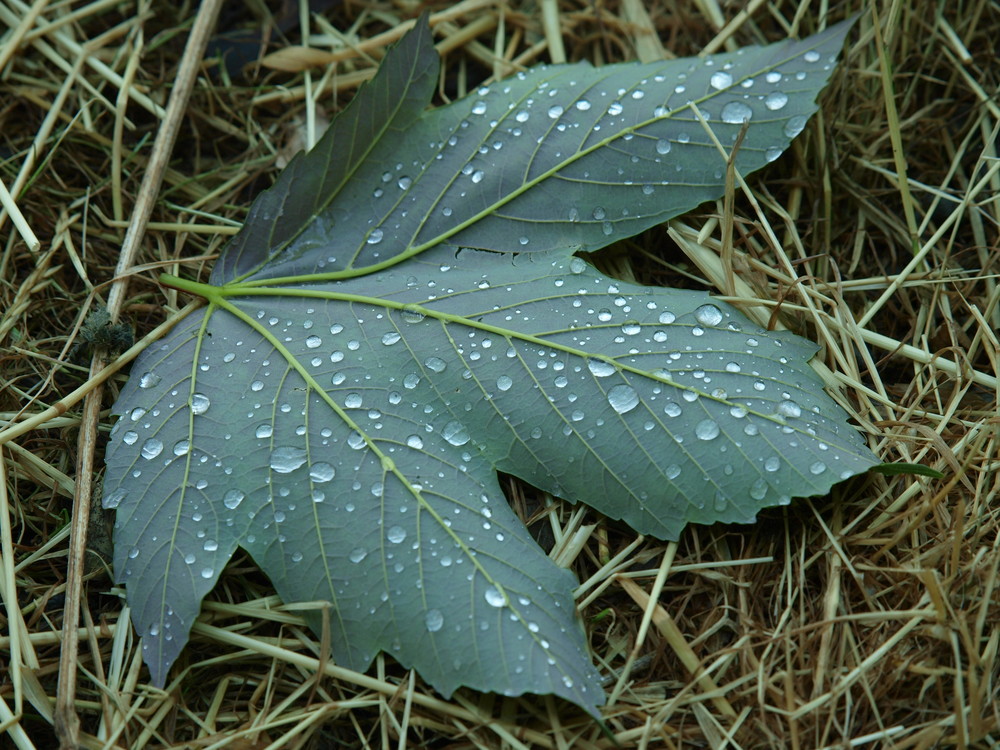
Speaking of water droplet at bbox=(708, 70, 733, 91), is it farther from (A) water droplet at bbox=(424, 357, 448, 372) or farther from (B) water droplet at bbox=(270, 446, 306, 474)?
(B) water droplet at bbox=(270, 446, 306, 474)

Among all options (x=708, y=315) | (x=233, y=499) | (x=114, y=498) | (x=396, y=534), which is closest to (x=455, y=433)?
(x=396, y=534)

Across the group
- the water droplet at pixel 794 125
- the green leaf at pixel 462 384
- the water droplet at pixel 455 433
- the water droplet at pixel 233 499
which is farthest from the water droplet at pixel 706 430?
the water droplet at pixel 233 499

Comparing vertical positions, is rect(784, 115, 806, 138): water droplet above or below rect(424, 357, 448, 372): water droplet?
above

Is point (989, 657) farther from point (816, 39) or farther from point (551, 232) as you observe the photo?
point (816, 39)

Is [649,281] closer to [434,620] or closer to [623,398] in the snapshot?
[623,398]

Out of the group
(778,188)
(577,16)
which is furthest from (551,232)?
(577,16)

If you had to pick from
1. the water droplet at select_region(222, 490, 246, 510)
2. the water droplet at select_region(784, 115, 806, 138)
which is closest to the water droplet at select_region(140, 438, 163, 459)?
the water droplet at select_region(222, 490, 246, 510)
